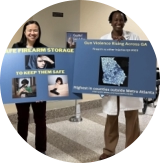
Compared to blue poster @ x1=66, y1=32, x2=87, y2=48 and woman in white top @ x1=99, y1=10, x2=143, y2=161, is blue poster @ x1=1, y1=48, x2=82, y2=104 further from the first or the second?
woman in white top @ x1=99, y1=10, x2=143, y2=161

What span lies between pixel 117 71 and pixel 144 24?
32 centimetres

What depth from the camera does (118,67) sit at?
129 centimetres

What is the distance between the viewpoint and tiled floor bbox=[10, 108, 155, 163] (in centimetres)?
142

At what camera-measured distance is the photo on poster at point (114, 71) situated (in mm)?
1280

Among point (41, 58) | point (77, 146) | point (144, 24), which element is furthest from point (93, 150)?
point (144, 24)

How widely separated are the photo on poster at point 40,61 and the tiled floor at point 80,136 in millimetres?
329

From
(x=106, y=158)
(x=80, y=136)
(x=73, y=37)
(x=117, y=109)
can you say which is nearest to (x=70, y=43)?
(x=73, y=37)

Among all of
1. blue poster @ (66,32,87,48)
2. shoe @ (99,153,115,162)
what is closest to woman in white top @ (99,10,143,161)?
shoe @ (99,153,115,162)

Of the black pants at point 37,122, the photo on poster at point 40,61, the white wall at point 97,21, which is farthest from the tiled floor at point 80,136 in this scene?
the white wall at point 97,21

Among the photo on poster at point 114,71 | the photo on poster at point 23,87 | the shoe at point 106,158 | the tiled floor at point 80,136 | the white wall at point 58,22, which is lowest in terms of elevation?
the shoe at point 106,158

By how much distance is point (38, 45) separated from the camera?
130cm

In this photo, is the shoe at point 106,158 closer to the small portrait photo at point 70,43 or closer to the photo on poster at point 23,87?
the photo on poster at point 23,87

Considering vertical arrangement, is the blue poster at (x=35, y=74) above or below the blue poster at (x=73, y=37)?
below

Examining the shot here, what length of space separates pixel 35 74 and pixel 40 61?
2.9 inches
